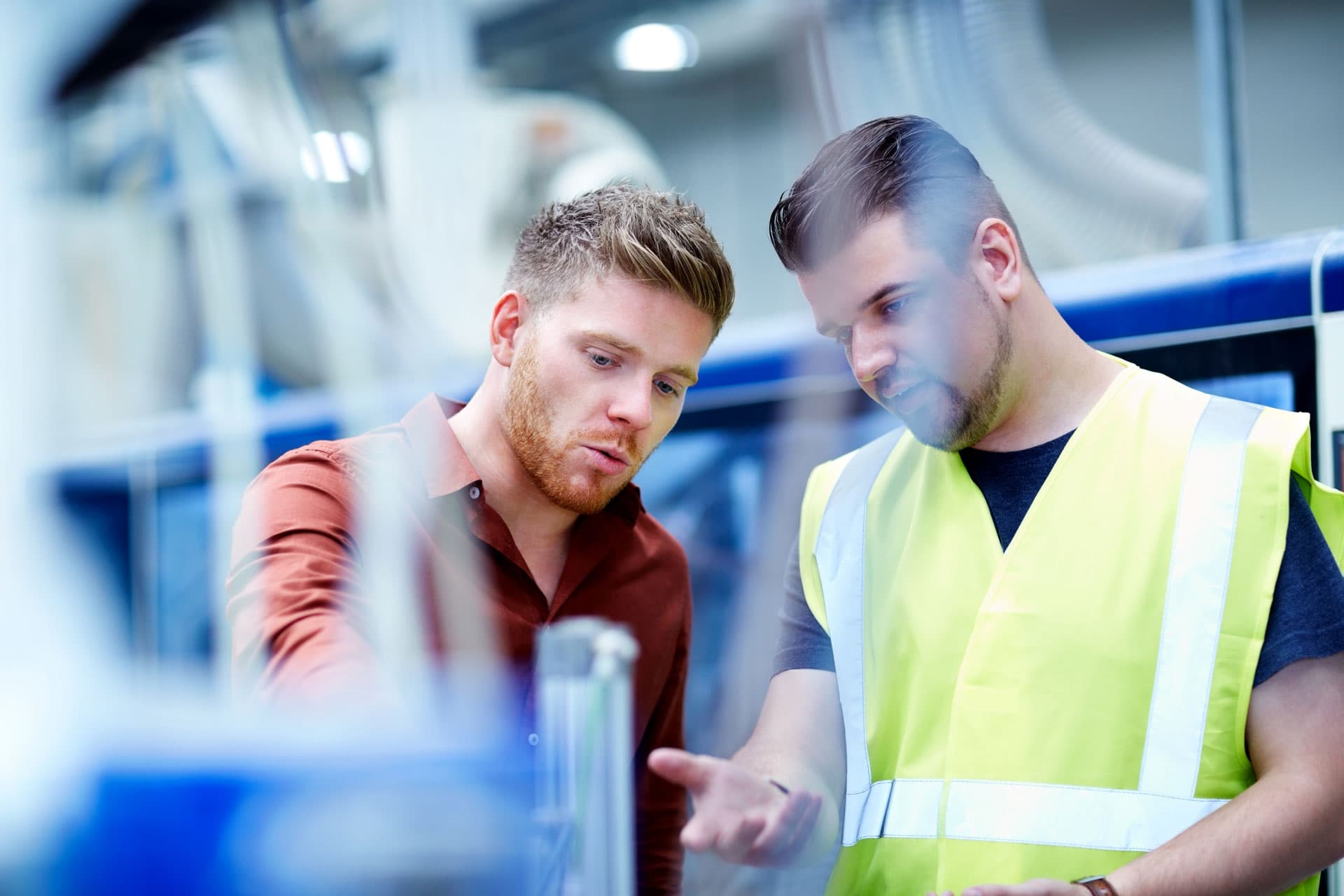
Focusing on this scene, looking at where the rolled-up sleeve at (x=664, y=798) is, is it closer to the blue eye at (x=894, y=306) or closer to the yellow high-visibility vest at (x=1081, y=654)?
the yellow high-visibility vest at (x=1081, y=654)

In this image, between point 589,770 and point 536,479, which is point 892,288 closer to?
point 536,479

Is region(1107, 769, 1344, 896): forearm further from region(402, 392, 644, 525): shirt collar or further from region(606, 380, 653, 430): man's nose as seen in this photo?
region(402, 392, 644, 525): shirt collar

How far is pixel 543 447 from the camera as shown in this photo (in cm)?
123

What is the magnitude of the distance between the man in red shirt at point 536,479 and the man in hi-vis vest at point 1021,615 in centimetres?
15

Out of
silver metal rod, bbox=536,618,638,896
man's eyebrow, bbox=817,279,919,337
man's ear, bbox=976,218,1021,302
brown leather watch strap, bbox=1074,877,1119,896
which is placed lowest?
brown leather watch strap, bbox=1074,877,1119,896

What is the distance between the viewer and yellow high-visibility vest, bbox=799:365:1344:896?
1074 millimetres

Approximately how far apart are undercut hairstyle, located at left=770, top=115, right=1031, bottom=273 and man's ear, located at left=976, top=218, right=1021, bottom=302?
0.01 m

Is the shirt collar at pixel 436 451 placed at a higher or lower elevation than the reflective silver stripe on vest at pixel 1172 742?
higher

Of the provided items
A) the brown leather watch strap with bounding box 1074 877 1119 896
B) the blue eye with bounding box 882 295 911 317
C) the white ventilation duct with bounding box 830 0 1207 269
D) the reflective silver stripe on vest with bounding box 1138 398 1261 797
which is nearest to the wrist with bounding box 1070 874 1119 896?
the brown leather watch strap with bounding box 1074 877 1119 896

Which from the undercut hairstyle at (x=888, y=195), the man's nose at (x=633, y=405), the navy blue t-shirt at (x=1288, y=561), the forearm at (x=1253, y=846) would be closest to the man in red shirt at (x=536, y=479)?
the man's nose at (x=633, y=405)

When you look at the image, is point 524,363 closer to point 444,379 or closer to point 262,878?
point 444,379

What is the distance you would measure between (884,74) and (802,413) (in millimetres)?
522

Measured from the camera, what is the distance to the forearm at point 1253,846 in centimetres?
101

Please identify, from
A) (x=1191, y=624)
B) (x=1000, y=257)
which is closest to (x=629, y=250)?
(x=1000, y=257)
